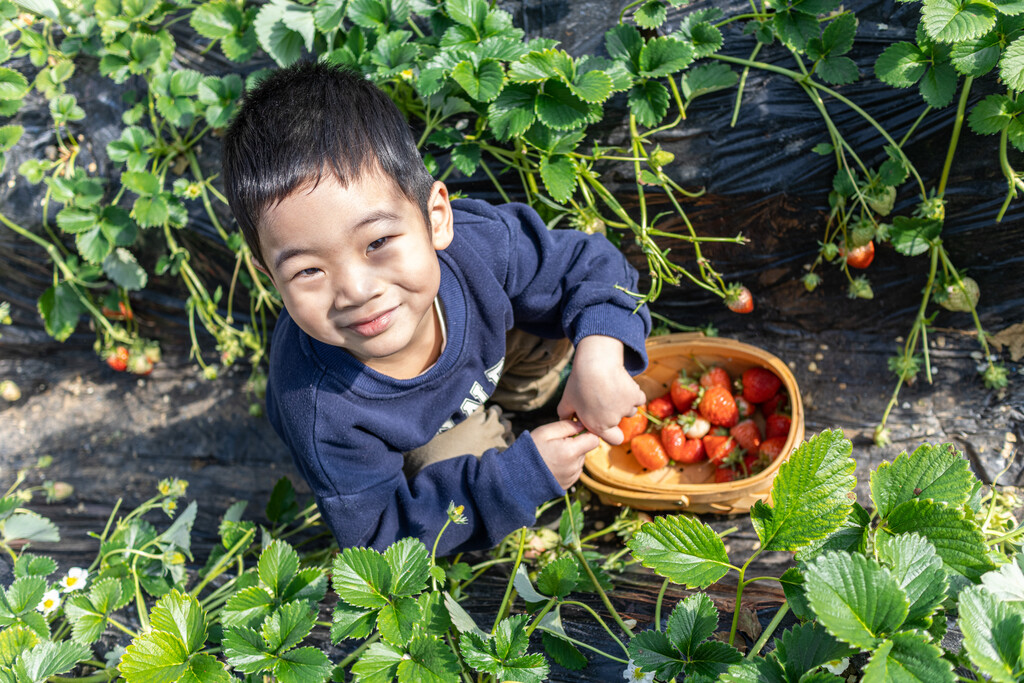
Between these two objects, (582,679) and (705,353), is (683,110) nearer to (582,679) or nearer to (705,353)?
(705,353)

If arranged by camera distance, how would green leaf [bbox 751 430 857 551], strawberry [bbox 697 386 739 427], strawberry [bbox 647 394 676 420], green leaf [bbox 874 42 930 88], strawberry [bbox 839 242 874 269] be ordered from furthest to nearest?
strawberry [bbox 647 394 676 420]
strawberry [bbox 697 386 739 427]
strawberry [bbox 839 242 874 269]
green leaf [bbox 874 42 930 88]
green leaf [bbox 751 430 857 551]

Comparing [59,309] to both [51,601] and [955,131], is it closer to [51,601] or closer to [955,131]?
[51,601]

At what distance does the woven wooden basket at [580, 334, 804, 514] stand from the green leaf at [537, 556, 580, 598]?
39 cm

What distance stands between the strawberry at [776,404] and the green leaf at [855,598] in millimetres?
809

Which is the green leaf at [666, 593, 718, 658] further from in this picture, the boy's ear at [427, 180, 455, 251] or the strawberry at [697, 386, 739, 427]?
→ the strawberry at [697, 386, 739, 427]

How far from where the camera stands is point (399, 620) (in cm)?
83

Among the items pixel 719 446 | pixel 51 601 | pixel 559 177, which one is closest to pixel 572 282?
pixel 559 177

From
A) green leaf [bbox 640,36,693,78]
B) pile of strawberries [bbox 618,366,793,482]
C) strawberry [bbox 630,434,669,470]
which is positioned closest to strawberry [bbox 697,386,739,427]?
pile of strawberries [bbox 618,366,793,482]

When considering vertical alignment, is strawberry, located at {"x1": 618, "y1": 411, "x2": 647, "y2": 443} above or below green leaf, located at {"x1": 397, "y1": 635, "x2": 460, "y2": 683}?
below

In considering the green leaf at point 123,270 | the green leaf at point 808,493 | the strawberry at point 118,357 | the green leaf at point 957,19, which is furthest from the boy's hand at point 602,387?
the strawberry at point 118,357

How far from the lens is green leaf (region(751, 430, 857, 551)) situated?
68cm

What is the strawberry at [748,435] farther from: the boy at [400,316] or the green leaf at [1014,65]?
the green leaf at [1014,65]

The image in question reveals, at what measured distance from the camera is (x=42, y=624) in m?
0.99

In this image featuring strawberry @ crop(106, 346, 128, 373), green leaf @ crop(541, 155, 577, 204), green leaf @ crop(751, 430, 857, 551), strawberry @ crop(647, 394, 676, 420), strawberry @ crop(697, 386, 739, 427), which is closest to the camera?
green leaf @ crop(751, 430, 857, 551)
